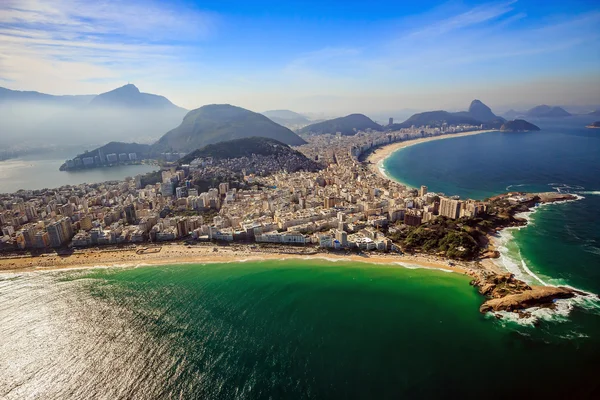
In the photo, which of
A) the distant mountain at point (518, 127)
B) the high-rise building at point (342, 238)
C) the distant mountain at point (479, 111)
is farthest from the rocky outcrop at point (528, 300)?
the distant mountain at point (479, 111)

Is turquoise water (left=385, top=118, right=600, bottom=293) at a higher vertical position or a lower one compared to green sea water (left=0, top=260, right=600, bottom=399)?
higher

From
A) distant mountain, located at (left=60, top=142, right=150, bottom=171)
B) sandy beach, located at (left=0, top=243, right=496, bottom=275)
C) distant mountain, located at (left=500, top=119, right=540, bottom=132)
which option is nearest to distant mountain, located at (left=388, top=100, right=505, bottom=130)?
→ distant mountain, located at (left=500, top=119, right=540, bottom=132)

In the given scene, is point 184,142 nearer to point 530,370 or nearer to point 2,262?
point 2,262

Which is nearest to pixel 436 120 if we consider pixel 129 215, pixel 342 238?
pixel 342 238

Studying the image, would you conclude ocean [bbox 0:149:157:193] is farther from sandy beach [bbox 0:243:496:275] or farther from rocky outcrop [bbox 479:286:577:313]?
rocky outcrop [bbox 479:286:577:313]

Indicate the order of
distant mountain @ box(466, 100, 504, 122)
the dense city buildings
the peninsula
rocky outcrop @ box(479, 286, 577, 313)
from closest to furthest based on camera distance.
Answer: rocky outcrop @ box(479, 286, 577, 313), the peninsula, the dense city buildings, distant mountain @ box(466, 100, 504, 122)

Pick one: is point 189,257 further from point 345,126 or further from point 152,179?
point 345,126

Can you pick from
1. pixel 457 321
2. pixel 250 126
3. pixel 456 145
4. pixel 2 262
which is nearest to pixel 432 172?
pixel 456 145
